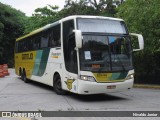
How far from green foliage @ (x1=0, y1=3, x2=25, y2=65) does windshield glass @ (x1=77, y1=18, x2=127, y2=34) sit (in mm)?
45194

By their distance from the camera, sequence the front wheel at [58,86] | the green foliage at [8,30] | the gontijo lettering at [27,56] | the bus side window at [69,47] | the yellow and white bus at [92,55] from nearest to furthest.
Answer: the yellow and white bus at [92,55] < the bus side window at [69,47] < the front wheel at [58,86] < the gontijo lettering at [27,56] < the green foliage at [8,30]

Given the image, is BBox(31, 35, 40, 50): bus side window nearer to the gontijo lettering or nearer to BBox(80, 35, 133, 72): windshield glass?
the gontijo lettering

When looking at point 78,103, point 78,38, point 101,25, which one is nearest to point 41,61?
point 101,25

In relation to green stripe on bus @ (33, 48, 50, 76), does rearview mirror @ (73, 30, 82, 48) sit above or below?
above

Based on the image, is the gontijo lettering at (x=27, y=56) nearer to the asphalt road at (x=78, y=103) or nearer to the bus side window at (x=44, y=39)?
the bus side window at (x=44, y=39)

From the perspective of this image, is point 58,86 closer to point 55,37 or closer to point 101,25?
point 55,37

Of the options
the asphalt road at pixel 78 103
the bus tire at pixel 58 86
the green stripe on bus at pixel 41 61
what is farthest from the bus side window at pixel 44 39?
the asphalt road at pixel 78 103

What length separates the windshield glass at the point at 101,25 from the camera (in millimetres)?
13641

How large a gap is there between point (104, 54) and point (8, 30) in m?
48.6

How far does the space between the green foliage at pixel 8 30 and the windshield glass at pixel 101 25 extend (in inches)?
1779

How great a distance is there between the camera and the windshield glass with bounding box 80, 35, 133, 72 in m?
13.1

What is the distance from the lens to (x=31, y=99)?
14.1 metres

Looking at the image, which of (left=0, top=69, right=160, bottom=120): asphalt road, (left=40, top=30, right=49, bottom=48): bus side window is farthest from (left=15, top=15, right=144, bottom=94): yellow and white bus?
(left=40, top=30, right=49, bottom=48): bus side window

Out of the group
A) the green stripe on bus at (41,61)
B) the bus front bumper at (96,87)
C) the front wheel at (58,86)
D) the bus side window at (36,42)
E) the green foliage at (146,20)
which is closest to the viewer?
the bus front bumper at (96,87)
